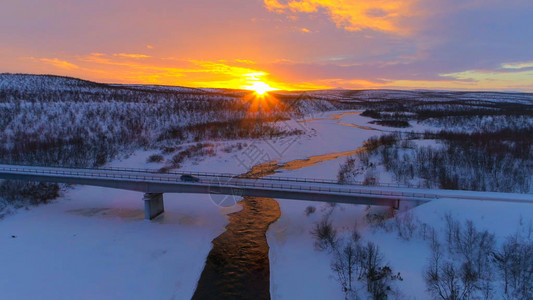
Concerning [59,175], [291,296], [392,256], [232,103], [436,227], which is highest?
[232,103]

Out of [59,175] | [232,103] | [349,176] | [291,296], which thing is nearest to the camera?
[291,296]

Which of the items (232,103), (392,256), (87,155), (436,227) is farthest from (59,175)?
(232,103)

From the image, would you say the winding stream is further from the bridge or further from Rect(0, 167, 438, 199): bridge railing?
Rect(0, 167, 438, 199): bridge railing

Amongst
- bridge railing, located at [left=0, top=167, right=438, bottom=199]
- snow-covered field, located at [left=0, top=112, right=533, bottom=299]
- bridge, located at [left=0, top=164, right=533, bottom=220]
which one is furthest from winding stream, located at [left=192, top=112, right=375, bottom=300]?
bridge railing, located at [left=0, top=167, right=438, bottom=199]

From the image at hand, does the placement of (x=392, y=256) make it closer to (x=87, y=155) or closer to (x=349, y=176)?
(x=349, y=176)

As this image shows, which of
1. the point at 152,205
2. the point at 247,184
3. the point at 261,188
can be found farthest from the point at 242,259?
the point at 152,205

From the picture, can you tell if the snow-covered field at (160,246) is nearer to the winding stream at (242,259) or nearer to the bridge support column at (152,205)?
the winding stream at (242,259)
